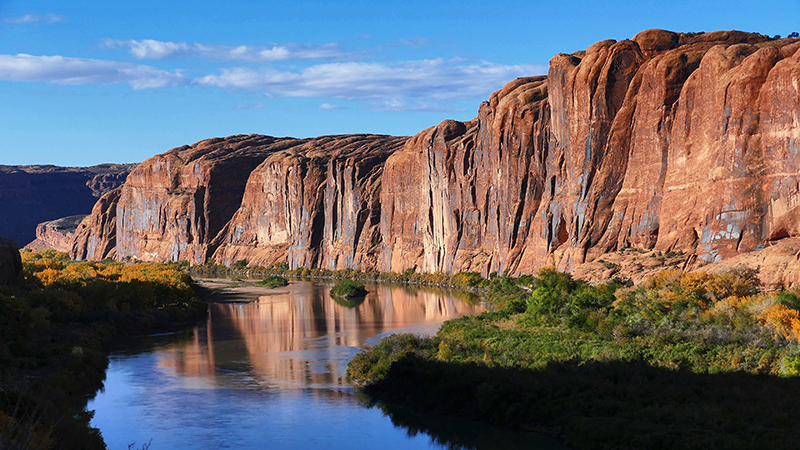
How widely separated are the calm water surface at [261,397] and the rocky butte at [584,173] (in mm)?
21894

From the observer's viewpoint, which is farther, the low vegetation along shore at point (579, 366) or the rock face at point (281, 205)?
the rock face at point (281, 205)

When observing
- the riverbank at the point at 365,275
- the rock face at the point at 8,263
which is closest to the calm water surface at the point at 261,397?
the rock face at the point at 8,263

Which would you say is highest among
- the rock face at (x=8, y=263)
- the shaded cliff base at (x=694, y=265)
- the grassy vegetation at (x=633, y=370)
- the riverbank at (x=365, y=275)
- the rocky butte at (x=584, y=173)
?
the rocky butte at (x=584, y=173)

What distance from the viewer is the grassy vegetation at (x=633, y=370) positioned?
29.4 m

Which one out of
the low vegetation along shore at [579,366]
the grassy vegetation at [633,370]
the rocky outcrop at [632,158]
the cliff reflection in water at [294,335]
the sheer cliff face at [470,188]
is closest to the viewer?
the low vegetation along shore at [579,366]

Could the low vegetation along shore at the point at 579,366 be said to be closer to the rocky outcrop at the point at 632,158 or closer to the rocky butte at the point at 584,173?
the rocky butte at the point at 584,173

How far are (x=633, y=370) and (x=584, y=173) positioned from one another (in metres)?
47.2

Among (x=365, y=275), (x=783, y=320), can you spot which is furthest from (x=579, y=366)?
(x=365, y=275)

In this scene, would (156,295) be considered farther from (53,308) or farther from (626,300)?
(626,300)

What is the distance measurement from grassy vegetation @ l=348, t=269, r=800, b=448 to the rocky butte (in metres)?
8.44

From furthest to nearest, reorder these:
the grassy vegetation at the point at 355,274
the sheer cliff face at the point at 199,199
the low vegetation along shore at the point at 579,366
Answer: the sheer cliff face at the point at 199,199 < the grassy vegetation at the point at 355,274 < the low vegetation along shore at the point at 579,366

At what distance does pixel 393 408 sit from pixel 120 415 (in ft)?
42.2

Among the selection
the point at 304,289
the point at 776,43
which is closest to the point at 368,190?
the point at 304,289

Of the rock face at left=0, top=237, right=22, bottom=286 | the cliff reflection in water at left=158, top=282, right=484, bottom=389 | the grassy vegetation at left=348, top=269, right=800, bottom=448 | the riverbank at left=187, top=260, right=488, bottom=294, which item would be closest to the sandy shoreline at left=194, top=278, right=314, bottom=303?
the cliff reflection in water at left=158, top=282, right=484, bottom=389
